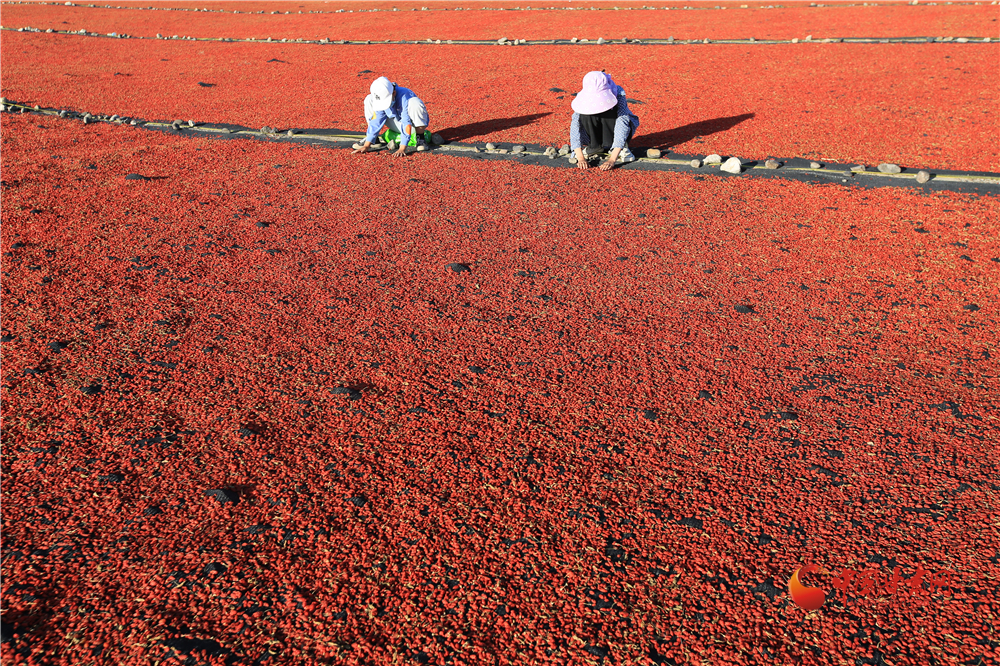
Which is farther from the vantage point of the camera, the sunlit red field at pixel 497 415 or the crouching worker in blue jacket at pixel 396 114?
the crouching worker in blue jacket at pixel 396 114

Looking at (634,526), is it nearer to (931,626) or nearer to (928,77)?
(931,626)

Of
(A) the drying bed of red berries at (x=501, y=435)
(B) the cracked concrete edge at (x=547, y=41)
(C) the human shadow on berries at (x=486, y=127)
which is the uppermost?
(B) the cracked concrete edge at (x=547, y=41)

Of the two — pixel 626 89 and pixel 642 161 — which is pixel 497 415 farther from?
pixel 626 89

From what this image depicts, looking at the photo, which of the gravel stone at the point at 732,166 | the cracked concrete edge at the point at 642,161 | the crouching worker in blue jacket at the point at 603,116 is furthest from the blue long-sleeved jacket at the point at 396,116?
the gravel stone at the point at 732,166

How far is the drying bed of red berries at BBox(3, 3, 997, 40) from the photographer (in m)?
12.8

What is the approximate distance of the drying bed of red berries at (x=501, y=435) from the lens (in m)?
1.87

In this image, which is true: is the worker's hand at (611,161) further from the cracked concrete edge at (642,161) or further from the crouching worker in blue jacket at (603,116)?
the cracked concrete edge at (642,161)

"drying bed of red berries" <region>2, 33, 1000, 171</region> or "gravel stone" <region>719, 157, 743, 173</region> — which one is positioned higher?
"drying bed of red berries" <region>2, 33, 1000, 171</region>

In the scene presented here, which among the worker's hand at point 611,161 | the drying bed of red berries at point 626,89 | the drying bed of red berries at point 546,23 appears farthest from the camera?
the drying bed of red berries at point 546,23

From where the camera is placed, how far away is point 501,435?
8.61ft

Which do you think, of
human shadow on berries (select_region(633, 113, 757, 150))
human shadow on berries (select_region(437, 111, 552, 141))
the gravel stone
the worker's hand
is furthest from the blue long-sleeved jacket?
the gravel stone

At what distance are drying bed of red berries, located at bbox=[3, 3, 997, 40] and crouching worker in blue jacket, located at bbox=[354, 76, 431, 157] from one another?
8545 mm

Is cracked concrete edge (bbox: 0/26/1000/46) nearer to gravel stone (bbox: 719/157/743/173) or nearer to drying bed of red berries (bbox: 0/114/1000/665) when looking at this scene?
gravel stone (bbox: 719/157/743/173)

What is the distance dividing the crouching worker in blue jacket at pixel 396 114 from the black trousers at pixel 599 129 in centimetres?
165
